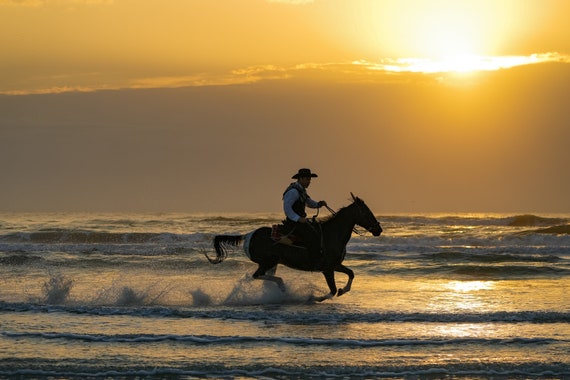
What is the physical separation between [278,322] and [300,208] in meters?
3.05

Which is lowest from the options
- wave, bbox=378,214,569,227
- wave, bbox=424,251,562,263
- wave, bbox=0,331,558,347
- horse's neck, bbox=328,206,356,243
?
wave, bbox=378,214,569,227

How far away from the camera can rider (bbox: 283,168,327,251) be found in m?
15.9

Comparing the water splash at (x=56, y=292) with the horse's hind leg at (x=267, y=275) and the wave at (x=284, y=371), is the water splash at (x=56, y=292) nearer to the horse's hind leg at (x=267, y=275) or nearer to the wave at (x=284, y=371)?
the horse's hind leg at (x=267, y=275)

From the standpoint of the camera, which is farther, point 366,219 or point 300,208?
point 366,219

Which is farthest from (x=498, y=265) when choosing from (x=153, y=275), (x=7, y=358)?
(x=7, y=358)

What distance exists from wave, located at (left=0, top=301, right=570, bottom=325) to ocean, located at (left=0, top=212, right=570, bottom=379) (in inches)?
1.2

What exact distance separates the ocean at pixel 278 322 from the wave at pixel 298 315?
0.10ft

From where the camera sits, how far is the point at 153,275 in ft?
72.4

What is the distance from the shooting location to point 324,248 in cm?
1627

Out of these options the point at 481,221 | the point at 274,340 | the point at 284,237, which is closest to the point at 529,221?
the point at 481,221

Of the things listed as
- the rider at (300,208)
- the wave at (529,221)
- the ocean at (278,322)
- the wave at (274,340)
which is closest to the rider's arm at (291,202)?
the rider at (300,208)

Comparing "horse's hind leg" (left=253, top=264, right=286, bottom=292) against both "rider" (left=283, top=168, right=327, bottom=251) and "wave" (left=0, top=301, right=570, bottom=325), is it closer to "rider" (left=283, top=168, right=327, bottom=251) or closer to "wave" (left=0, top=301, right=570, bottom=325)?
"rider" (left=283, top=168, right=327, bottom=251)

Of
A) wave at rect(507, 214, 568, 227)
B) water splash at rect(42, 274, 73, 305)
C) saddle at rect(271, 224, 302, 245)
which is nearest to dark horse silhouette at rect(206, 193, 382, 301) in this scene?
saddle at rect(271, 224, 302, 245)

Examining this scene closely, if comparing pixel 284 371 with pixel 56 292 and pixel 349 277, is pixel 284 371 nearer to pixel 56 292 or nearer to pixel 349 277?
pixel 349 277
